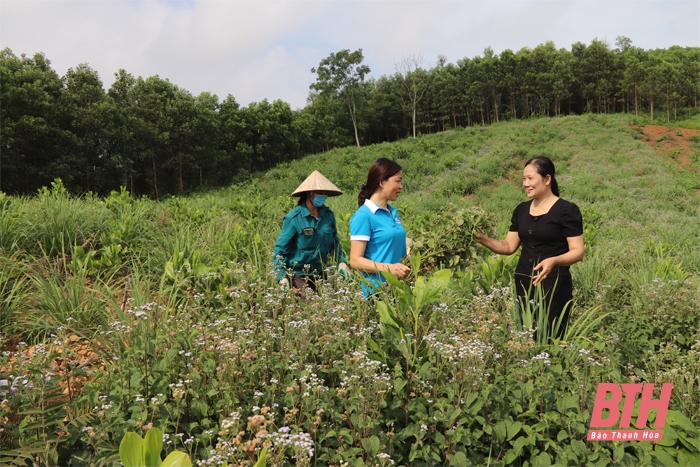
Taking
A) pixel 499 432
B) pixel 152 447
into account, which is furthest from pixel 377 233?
pixel 152 447

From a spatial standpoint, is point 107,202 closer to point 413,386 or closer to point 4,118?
point 413,386

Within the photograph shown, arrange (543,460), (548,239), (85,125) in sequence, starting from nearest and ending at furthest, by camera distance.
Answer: (543,460), (548,239), (85,125)

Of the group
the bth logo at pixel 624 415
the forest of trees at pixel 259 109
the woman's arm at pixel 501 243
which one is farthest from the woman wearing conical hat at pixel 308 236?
the forest of trees at pixel 259 109

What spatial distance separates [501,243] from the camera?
12.2 feet

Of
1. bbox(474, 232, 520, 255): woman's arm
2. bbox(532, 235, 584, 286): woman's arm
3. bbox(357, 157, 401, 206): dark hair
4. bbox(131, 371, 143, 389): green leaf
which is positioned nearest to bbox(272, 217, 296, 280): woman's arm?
bbox(357, 157, 401, 206): dark hair

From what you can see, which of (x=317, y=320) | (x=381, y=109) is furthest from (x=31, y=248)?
(x=381, y=109)

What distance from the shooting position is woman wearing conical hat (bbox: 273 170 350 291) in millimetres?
4004

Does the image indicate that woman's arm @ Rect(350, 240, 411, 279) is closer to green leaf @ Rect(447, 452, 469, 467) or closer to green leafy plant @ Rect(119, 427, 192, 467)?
green leaf @ Rect(447, 452, 469, 467)

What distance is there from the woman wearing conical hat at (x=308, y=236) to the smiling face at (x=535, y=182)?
165 cm

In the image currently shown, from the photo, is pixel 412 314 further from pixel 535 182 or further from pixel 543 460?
pixel 535 182

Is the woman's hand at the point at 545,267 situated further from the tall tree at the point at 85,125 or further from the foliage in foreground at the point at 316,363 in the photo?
the tall tree at the point at 85,125

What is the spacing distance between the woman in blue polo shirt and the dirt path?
23.6m

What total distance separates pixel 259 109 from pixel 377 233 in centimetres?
3679

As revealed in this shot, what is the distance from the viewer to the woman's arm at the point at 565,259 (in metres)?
3.20
